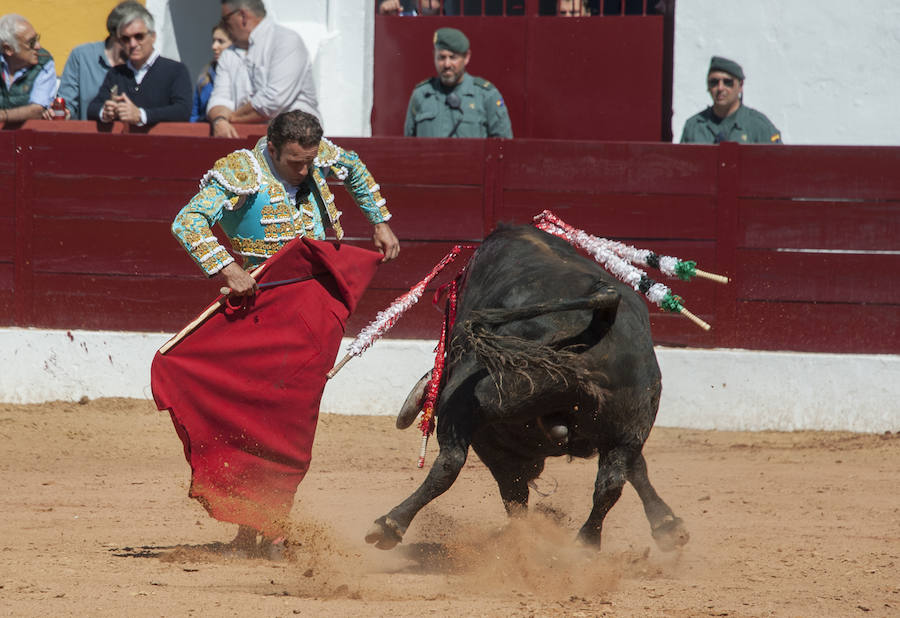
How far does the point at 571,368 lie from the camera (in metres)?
3.35

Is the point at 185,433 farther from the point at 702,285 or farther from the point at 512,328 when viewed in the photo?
the point at 702,285

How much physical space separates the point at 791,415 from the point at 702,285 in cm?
76

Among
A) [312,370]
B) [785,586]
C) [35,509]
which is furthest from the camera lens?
[35,509]

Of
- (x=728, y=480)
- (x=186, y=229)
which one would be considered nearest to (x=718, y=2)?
(x=728, y=480)

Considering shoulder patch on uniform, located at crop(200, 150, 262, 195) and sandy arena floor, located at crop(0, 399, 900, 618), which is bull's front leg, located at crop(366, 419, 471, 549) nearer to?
sandy arena floor, located at crop(0, 399, 900, 618)

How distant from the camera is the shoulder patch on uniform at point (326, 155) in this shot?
424 cm

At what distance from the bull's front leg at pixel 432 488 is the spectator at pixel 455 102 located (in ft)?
10.9

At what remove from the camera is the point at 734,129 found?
21.5 feet

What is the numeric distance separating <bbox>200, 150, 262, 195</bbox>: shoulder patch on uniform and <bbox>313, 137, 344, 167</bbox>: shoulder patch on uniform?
0.73ft

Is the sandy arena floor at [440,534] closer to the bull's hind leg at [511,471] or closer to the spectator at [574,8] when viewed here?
the bull's hind leg at [511,471]

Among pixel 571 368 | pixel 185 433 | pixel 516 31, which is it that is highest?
pixel 516 31

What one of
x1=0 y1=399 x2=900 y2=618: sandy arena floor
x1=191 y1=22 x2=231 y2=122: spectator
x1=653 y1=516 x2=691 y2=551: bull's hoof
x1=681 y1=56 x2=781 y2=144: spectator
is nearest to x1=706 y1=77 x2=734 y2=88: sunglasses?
x1=681 y1=56 x2=781 y2=144: spectator

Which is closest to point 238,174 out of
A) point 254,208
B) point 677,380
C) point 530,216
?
point 254,208

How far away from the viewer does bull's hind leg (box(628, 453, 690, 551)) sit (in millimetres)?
3750
